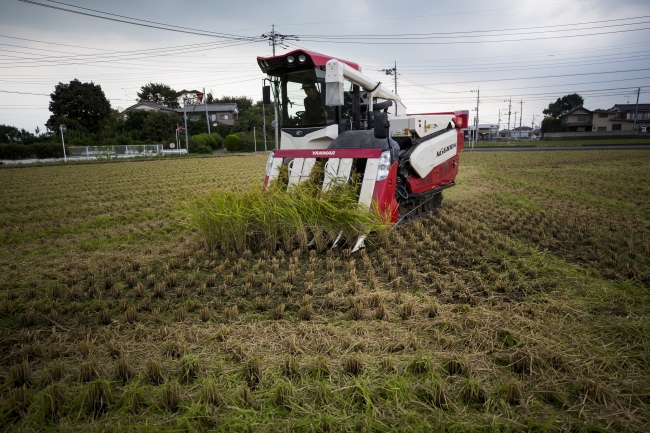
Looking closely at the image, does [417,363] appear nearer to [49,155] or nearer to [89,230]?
[89,230]

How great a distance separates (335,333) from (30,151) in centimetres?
3527

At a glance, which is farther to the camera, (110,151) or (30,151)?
(110,151)

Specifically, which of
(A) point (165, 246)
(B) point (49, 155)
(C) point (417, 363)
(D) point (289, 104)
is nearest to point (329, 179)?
(D) point (289, 104)

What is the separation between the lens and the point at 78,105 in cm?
4488

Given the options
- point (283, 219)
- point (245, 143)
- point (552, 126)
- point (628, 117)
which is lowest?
point (283, 219)

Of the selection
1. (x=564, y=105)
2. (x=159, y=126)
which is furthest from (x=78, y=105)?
(x=564, y=105)

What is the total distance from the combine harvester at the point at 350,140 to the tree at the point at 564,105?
99.3 m

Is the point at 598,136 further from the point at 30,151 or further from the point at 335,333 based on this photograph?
the point at 30,151

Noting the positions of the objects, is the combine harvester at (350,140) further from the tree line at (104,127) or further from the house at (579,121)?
the house at (579,121)

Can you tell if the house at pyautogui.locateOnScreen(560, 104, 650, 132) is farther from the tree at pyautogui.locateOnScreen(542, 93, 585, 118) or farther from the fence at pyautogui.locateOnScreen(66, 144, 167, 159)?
the fence at pyautogui.locateOnScreen(66, 144, 167, 159)

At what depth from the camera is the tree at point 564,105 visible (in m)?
91.4

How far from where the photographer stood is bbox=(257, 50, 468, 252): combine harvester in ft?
19.6

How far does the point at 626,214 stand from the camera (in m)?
7.55

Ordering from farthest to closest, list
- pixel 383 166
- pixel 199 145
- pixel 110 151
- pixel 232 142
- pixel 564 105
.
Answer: pixel 564 105 → pixel 232 142 → pixel 199 145 → pixel 110 151 → pixel 383 166
